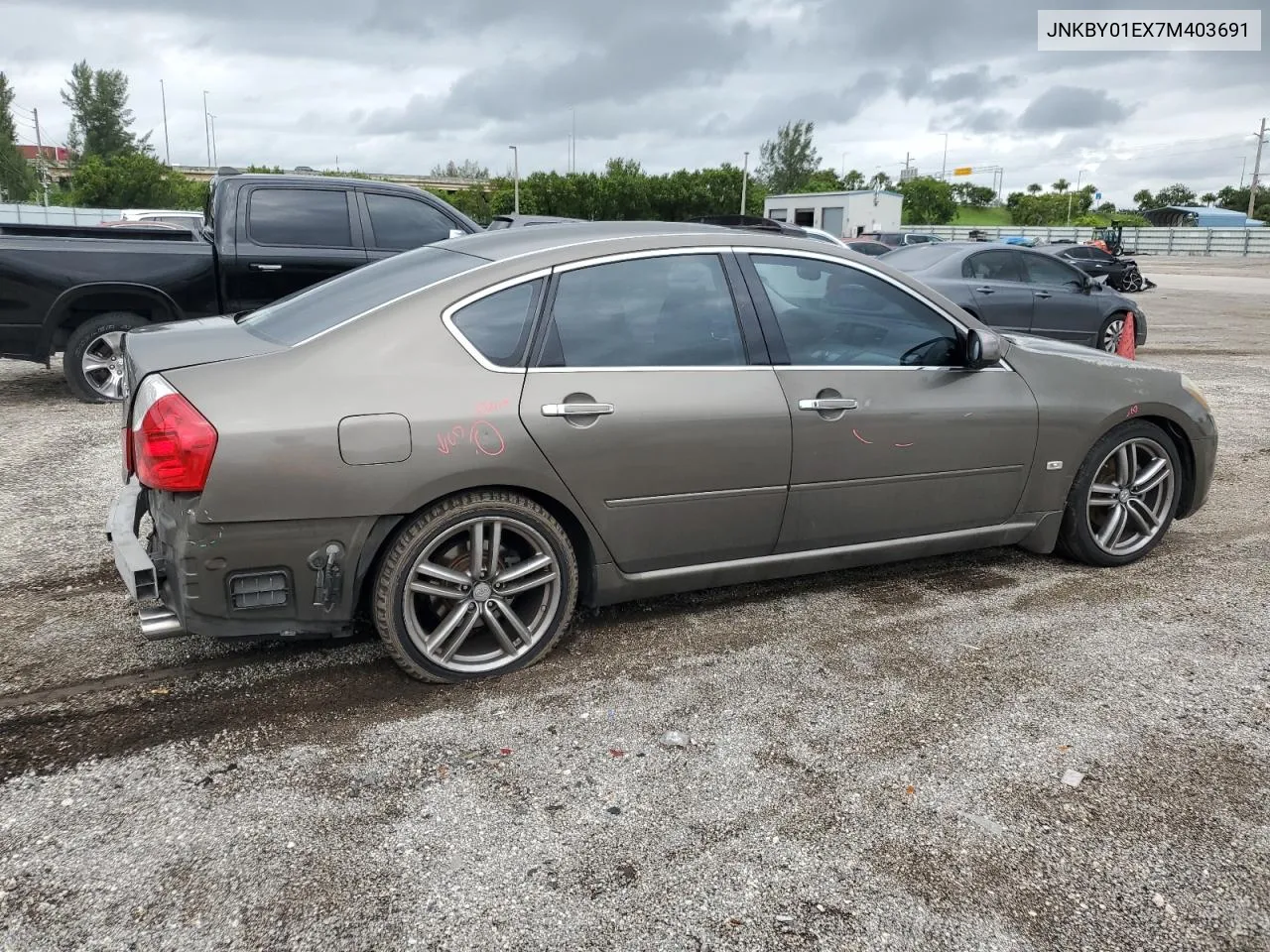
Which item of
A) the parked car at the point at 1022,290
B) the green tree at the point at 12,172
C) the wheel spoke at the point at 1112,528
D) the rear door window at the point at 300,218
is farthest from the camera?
the green tree at the point at 12,172

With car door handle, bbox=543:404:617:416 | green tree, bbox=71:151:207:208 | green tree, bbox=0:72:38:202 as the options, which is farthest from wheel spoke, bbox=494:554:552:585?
green tree, bbox=0:72:38:202

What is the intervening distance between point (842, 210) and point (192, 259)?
4984 centimetres

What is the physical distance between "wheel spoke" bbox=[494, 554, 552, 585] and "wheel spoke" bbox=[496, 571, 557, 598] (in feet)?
0.06

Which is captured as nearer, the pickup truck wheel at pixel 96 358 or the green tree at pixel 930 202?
the pickup truck wheel at pixel 96 358

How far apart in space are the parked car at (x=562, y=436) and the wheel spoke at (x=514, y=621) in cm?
1

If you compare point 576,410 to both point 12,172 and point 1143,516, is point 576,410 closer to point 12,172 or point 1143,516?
point 1143,516

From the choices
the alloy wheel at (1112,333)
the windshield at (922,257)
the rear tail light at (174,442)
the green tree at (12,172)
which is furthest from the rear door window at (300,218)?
the green tree at (12,172)

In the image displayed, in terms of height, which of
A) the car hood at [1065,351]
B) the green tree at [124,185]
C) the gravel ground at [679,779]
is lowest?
the gravel ground at [679,779]

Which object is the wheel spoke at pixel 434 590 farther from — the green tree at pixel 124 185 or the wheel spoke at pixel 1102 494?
A: the green tree at pixel 124 185

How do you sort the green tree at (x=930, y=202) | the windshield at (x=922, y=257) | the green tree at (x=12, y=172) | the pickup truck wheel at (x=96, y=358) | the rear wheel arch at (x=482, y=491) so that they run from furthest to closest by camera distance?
1. the green tree at (x=930, y=202)
2. the green tree at (x=12, y=172)
3. the windshield at (x=922, y=257)
4. the pickup truck wheel at (x=96, y=358)
5. the rear wheel arch at (x=482, y=491)

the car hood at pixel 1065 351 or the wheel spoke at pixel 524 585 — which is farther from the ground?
the car hood at pixel 1065 351

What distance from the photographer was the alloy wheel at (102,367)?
316 inches

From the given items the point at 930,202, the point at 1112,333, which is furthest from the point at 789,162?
the point at 1112,333

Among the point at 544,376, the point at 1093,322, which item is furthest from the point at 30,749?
the point at 1093,322
